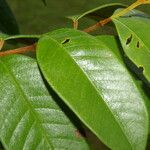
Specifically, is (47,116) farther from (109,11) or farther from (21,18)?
(21,18)

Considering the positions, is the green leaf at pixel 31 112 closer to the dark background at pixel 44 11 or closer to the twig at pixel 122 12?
the twig at pixel 122 12

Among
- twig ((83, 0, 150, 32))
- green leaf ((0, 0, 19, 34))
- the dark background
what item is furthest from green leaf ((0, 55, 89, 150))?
the dark background

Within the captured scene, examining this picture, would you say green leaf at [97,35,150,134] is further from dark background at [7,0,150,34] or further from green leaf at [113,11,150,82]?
dark background at [7,0,150,34]

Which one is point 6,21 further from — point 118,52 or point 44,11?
point 44,11

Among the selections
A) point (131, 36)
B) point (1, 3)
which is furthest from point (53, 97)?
point (1, 3)

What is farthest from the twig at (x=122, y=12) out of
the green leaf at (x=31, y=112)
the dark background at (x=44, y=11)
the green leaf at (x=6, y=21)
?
the dark background at (x=44, y=11)
